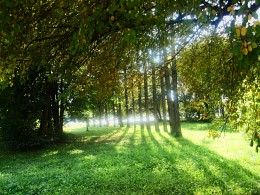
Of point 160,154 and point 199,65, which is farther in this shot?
point 160,154

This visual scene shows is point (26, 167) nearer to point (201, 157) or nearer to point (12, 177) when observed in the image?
point (12, 177)

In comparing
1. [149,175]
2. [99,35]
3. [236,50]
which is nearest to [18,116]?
[149,175]

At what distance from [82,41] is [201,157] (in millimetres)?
12618

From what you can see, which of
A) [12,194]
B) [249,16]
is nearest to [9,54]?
[249,16]

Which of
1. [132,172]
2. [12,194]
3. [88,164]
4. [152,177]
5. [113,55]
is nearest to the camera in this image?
[113,55]

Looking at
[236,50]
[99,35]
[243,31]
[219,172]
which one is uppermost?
[99,35]

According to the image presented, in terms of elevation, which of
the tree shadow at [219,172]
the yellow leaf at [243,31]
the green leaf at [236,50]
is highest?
the yellow leaf at [243,31]

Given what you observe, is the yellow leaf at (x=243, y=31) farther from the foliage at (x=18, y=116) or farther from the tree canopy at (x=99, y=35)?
the foliage at (x=18, y=116)

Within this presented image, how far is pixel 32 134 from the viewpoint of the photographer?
2386cm

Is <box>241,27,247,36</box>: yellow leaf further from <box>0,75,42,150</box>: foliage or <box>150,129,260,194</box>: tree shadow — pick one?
<box>0,75,42,150</box>: foliage

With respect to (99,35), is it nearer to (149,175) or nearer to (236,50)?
(236,50)

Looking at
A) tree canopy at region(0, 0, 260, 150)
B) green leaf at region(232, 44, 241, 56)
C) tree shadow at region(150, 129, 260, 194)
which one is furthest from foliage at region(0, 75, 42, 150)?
green leaf at region(232, 44, 241, 56)

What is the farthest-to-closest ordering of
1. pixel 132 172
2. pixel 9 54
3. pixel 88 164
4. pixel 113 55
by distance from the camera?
pixel 88 164 → pixel 132 172 → pixel 113 55 → pixel 9 54

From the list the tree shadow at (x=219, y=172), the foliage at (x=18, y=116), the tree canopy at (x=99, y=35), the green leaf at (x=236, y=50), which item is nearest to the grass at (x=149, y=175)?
the tree shadow at (x=219, y=172)
